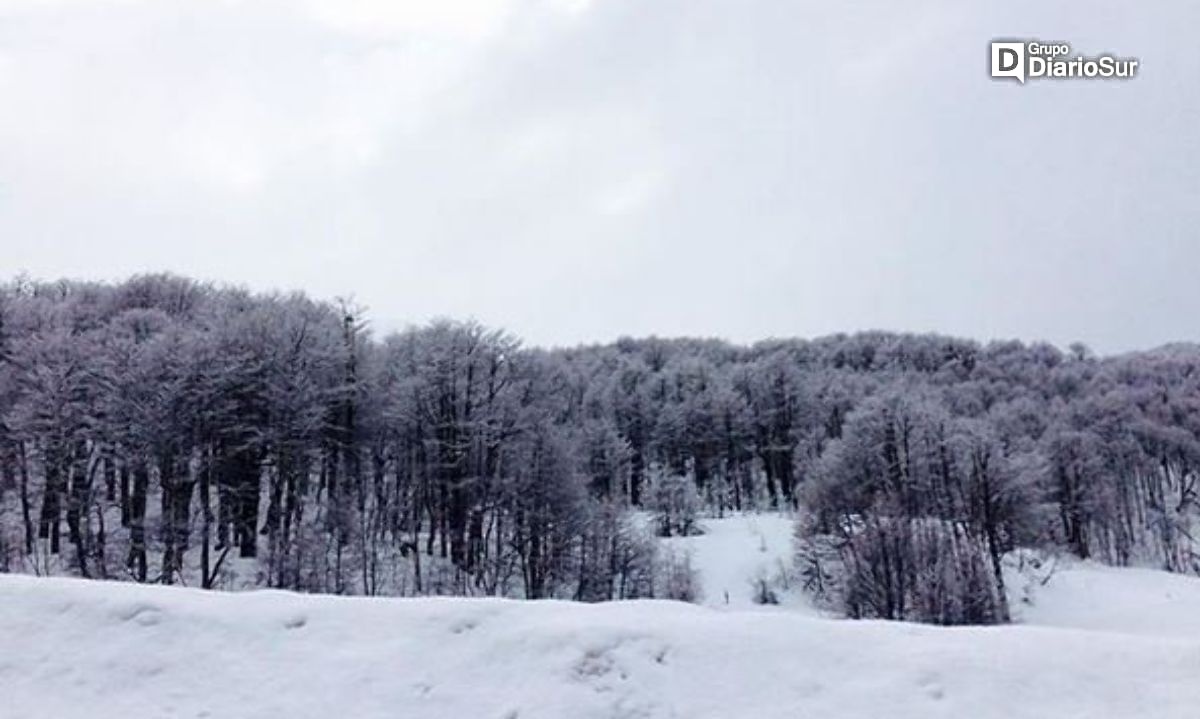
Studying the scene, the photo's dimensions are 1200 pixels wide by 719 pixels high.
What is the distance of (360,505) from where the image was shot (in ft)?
150

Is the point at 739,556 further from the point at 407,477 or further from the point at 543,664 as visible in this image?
the point at 543,664

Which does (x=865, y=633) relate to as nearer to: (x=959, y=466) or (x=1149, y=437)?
(x=959, y=466)

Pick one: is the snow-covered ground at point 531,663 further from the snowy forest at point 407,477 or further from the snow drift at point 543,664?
the snowy forest at point 407,477

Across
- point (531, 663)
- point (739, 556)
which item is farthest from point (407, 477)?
point (531, 663)

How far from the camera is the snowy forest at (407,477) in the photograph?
1484 inches

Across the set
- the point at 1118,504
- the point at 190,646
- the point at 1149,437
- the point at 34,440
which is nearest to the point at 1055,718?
the point at 190,646

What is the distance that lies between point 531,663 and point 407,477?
4391 cm

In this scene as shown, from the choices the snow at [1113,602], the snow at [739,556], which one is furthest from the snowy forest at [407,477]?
the snow at [1113,602]

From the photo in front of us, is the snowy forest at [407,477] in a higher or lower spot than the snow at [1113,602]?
higher

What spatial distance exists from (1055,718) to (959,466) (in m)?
53.6

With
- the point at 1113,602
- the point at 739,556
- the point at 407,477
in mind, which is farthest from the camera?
the point at 739,556

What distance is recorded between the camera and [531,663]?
341 inches

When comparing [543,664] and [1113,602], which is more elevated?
[543,664]

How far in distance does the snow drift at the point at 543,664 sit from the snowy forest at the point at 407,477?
86.4 feet
